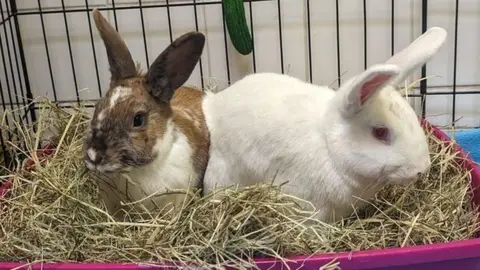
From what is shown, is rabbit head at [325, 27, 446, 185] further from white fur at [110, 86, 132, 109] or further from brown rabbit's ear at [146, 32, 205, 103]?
white fur at [110, 86, 132, 109]

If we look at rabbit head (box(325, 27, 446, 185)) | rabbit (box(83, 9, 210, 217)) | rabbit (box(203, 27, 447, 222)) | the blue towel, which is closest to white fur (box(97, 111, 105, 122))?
rabbit (box(83, 9, 210, 217))

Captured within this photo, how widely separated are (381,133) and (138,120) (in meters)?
0.50

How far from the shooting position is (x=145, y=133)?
1.42 meters

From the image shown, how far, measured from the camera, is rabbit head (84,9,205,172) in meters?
1.37

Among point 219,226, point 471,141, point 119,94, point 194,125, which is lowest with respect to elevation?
point 471,141

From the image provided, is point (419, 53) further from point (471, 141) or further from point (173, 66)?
point (471, 141)

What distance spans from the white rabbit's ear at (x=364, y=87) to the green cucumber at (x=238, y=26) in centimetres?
70

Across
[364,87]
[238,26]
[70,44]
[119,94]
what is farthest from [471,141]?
[70,44]

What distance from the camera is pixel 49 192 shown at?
160 cm

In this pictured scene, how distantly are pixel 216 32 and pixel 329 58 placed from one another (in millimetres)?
384

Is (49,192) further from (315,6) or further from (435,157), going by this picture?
(315,6)

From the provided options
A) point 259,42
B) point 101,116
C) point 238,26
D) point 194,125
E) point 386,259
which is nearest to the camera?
point 386,259

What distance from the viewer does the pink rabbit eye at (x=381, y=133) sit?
1.37m

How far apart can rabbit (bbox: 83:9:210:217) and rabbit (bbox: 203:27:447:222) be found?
95 millimetres
